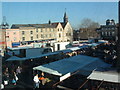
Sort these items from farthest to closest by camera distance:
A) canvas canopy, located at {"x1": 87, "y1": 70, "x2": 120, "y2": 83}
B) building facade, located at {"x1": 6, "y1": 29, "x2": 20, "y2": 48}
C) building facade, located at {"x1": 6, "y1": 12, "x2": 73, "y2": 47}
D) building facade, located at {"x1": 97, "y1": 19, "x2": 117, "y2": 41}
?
building facade, located at {"x1": 97, "y1": 19, "x2": 117, "y2": 41} → building facade, located at {"x1": 6, "y1": 12, "x2": 73, "y2": 47} → building facade, located at {"x1": 6, "y1": 29, "x2": 20, "y2": 48} → canvas canopy, located at {"x1": 87, "y1": 70, "x2": 120, "y2": 83}

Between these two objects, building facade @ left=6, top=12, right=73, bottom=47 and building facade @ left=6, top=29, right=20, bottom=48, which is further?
building facade @ left=6, top=12, right=73, bottom=47

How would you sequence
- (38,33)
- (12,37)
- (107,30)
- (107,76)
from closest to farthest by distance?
(107,76) < (12,37) < (38,33) < (107,30)

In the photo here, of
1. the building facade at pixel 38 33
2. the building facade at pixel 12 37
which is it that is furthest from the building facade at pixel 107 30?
the building facade at pixel 12 37

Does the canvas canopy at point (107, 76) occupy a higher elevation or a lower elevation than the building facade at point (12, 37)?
lower

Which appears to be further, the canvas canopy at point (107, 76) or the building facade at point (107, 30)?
the building facade at point (107, 30)

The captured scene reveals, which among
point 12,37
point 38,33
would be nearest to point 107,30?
point 38,33

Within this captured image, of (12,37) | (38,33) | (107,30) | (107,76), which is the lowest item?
(107,76)

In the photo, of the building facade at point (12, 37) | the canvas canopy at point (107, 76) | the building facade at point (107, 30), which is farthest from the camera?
the building facade at point (107, 30)

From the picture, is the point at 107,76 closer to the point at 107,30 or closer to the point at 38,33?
the point at 38,33

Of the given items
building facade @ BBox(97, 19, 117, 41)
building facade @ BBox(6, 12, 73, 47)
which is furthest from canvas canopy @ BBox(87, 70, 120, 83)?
building facade @ BBox(97, 19, 117, 41)

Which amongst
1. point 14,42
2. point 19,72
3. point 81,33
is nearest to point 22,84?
point 19,72

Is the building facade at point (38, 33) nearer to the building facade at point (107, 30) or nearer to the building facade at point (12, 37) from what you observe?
the building facade at point (12, 37)

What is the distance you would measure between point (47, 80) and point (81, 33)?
602 inches

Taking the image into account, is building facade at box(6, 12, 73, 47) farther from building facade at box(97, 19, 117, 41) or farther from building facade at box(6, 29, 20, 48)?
building facade at box(97, 19, 117, 41)
